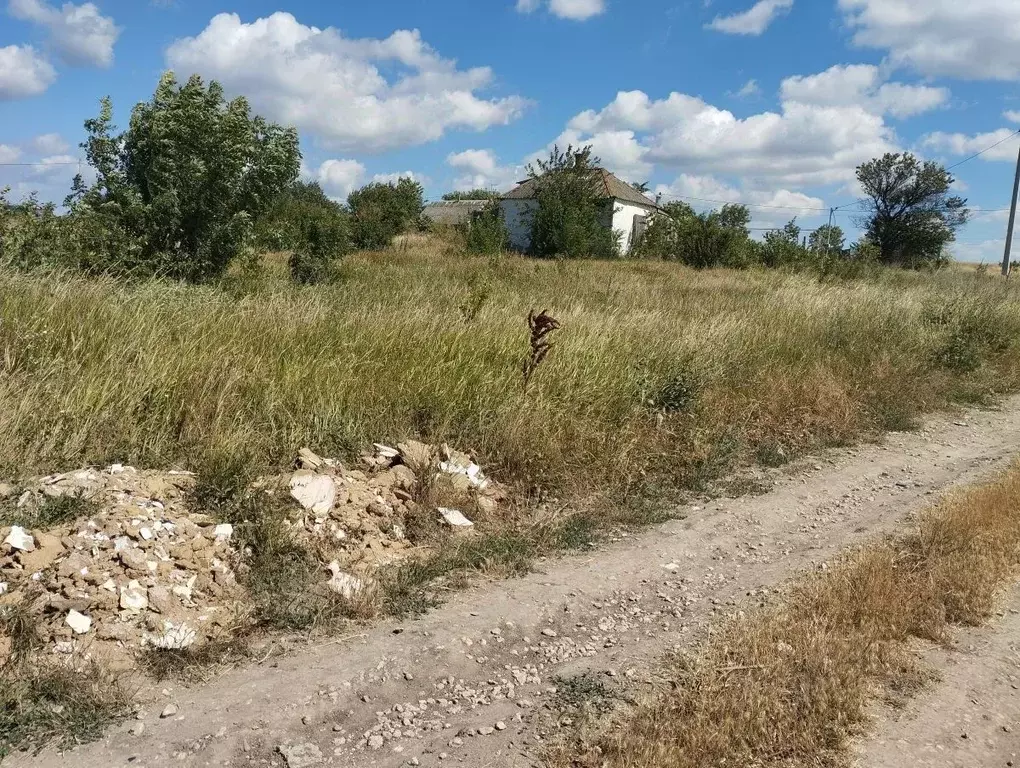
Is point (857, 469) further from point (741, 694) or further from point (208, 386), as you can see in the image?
point (208, 386)

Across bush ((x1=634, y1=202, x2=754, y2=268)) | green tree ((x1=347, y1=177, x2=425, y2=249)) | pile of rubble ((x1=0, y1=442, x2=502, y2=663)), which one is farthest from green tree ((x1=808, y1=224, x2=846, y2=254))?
pile of rubble ((x1=0, y1=442, x2=502, y2=663))

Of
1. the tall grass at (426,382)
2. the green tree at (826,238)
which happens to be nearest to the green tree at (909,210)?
the green tree at (826,238)

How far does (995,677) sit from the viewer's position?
3.36 meters

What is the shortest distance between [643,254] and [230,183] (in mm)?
28290

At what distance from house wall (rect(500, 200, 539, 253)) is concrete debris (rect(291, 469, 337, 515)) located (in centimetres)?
3360

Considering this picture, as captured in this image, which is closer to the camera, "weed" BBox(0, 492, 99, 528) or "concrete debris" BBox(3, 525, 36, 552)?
"concrete debris" BBox(3, 525, 36, 552)

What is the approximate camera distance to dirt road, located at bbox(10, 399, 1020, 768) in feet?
9.20

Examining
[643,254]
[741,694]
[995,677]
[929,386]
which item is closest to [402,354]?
[741,694]

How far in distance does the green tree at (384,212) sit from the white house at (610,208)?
635 cm

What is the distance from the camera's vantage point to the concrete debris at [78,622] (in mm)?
3143

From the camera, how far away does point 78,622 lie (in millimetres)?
3162

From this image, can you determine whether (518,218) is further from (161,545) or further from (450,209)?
(161,545)

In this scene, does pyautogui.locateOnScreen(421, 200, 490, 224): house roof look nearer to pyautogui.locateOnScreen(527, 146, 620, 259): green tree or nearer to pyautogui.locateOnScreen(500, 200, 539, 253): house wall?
pyautogui.locateOnScreen(500, 200, 539, 253): house wall

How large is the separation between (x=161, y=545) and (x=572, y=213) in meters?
31.8
